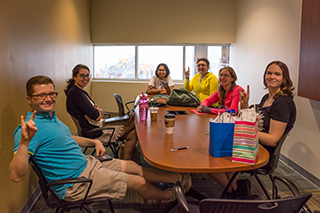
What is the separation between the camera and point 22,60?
234 centimetres

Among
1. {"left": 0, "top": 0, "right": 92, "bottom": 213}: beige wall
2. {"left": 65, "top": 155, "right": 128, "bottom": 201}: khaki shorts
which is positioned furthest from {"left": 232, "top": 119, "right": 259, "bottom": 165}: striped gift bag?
{"left": 0, "top": 0, "right": 92, "bottom": 213}: beige wall

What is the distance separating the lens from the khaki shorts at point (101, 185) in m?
1.64

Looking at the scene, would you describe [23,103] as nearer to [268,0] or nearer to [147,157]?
[147,157]

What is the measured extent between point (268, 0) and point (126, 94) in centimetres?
371

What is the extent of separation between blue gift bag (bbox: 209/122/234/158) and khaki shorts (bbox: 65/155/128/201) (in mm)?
683

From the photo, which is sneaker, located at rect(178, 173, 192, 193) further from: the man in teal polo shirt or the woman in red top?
the woman in red top

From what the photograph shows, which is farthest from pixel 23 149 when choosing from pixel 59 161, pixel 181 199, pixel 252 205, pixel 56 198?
pixel 252 205

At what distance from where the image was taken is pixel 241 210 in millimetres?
996

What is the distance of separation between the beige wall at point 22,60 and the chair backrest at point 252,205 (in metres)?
1.74

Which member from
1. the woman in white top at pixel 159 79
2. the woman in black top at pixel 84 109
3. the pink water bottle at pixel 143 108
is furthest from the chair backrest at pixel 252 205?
the woman in white top at pixel 159 79

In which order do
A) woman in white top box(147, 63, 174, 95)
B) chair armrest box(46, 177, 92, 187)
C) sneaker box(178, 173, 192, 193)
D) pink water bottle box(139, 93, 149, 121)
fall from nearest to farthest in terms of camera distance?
1. chair armrest box(46, 177, 92, 187)
2. sneaker box(178, 173, 192, 193)
3. pink water bottle box(139, 93, 149, 121)
4. woman in white top box(147, 63, 174, 95)

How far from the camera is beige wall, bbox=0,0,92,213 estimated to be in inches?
78.7

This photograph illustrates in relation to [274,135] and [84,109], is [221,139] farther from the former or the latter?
[84,109]

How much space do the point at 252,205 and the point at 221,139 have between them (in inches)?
22.9
